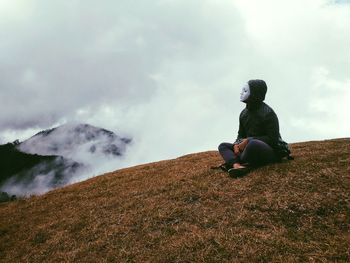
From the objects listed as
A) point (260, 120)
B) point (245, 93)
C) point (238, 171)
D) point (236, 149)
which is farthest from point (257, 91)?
point (238, 171)

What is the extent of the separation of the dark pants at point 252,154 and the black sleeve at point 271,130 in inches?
10.7

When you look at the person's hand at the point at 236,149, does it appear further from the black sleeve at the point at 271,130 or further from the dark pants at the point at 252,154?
the black sleeve at the point at 271,130

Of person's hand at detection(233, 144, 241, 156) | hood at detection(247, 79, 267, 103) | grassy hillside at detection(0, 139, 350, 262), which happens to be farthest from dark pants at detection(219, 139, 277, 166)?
hood at detection(247, 79, 267, 103)

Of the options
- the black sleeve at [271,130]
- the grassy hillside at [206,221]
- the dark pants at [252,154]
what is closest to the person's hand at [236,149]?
the dark pants at [252,154]

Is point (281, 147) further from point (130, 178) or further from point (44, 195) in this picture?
point (44, 195)

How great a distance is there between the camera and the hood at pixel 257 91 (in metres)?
14.2

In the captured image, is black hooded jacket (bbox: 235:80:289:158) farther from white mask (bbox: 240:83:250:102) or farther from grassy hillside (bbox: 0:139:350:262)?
grassy hillside (bbox: 0:139:350:262)

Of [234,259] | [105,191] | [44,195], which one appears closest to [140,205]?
[105,191]

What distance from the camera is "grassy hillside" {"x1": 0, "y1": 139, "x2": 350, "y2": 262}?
30.1 feet

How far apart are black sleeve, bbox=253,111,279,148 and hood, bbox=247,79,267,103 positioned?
83cm

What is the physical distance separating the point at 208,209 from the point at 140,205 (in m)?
3.01

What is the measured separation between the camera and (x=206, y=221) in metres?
11.0

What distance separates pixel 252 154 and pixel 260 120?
4.51ft

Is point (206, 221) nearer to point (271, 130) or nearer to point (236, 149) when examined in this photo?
point (236, 149)
